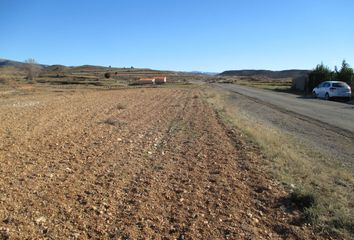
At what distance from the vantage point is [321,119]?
59.3 ft

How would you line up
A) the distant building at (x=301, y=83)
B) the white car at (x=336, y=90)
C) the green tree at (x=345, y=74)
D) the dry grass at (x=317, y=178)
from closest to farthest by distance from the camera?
1. the dry grass at (x=317, y=178)
2. the white car at (x=336, y=90)
3. the green tree at (x=345, y=74)
4. the distant building at (x=301, y=83)

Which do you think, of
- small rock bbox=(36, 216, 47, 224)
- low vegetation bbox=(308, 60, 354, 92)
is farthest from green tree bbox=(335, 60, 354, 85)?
small rock bbox=(36, 216, 47, 224)

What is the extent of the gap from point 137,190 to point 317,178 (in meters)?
3.42

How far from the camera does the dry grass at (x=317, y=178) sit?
528 cm

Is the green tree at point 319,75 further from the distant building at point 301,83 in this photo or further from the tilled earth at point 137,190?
the tilled earth at point 137,190

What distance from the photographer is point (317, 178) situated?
24.2 feet

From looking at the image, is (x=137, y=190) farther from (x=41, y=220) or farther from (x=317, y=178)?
(x=317, y=178)

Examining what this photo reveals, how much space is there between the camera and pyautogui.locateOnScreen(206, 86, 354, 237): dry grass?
5.28 meters

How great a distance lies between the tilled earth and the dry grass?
0.32m

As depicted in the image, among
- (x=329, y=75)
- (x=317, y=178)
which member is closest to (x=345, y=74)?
(x=329, y=75)

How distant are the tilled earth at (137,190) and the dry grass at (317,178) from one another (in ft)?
1.05

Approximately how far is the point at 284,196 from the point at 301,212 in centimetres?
67

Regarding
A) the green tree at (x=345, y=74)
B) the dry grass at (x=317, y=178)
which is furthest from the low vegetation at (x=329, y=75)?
the dry grass at (x=317, y=178)

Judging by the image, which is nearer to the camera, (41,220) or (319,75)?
(41,220)
